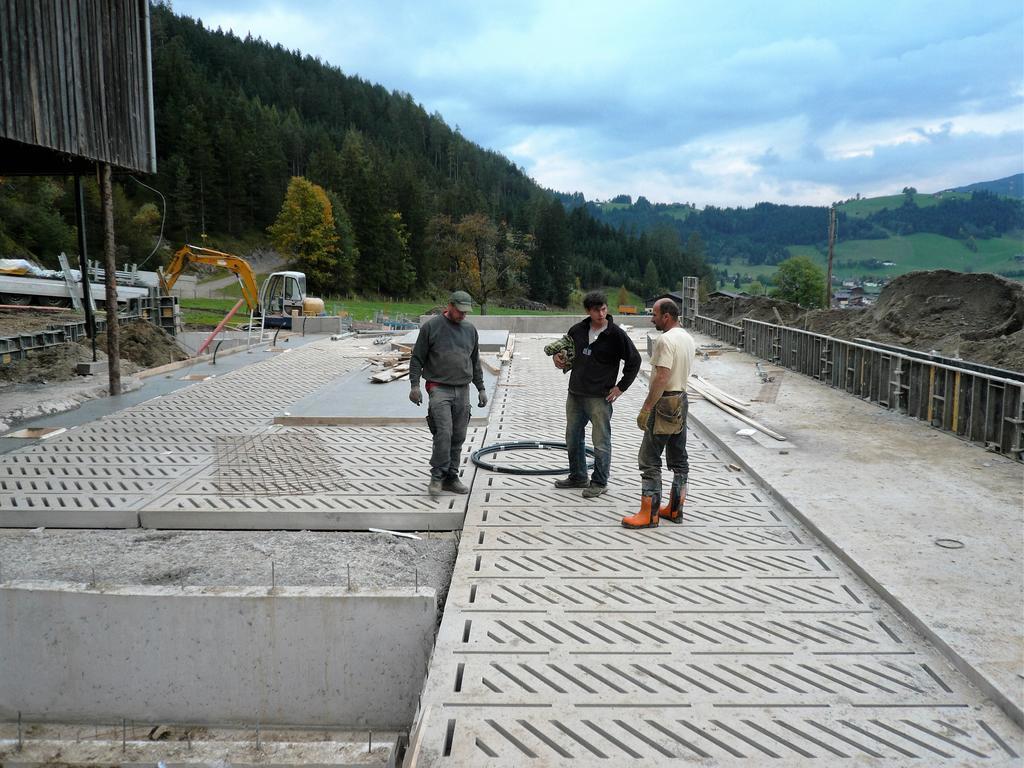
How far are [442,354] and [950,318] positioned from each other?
15.4 m

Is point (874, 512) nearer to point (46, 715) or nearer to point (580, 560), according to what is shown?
point (580, 560)

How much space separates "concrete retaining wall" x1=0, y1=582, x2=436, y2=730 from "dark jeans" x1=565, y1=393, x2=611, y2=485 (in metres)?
2.32

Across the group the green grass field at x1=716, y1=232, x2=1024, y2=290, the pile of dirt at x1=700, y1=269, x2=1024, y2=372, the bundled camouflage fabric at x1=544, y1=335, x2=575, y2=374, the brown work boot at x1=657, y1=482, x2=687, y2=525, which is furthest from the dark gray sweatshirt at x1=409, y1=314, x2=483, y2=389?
the green grass field at x1=716, y1=232, x2=1024, y2=290

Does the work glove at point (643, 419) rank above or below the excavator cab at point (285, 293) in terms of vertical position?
below

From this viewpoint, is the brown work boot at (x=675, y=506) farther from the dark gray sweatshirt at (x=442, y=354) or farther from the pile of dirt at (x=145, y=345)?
the pile of dirt at (x=145, y=345)

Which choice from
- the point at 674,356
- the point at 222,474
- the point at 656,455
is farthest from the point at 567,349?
the point at 222,474

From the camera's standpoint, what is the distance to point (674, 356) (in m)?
5.44

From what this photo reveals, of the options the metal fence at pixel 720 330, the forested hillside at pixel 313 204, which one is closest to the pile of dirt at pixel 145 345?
the metal fence at pixel 720 330

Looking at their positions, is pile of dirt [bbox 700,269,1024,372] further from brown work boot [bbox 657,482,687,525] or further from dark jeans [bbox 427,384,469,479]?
dark jeans [bbox 427,384,469,479]

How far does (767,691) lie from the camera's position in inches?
133

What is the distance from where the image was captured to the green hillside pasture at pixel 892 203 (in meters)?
174

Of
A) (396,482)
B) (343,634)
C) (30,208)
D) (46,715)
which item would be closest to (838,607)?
(343,634)

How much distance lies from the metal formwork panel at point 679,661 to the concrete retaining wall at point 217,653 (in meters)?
0.63

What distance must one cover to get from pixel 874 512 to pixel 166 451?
6.66 meters
